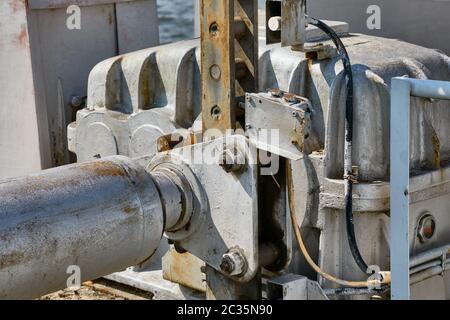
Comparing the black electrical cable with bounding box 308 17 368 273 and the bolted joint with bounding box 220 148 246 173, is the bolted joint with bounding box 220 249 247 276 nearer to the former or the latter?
the bolted joint with bounding box 220 148 246 173

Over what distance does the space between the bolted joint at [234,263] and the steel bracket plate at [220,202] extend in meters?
0.02

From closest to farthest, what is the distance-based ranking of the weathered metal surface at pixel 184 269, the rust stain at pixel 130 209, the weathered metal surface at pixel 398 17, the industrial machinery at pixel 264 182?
the industrial machinery at pixel 264 182 < the rust stain at pixel 130 209 < the weathered metal surface at pixel 184 269 < the weathered metal surface at pixel 398 17

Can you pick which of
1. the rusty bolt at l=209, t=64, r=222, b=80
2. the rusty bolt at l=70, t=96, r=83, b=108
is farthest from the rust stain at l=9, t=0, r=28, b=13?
the rusty bolt at l=209, t=64, r=222, b=80

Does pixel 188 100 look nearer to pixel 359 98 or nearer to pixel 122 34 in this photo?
pixel 359 98

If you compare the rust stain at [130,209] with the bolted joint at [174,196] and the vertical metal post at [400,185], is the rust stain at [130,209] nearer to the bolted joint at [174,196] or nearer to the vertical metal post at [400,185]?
the bolted joint at [174,196]

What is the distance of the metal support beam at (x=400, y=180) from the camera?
113 inches

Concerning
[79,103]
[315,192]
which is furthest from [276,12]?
[79,103]

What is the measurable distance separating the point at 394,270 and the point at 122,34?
2856 millimetres

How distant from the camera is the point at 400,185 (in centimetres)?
287

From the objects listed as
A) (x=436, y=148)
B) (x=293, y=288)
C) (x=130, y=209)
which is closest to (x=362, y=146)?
(x=436, y=148)

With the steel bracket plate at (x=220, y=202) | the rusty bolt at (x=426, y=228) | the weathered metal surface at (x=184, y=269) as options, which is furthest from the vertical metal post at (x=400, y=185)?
the weathered metal surface at (x=184, y=269)

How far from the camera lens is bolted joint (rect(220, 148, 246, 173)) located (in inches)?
132

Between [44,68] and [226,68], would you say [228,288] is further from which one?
[44,68]

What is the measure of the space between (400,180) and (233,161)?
673 millimetres
